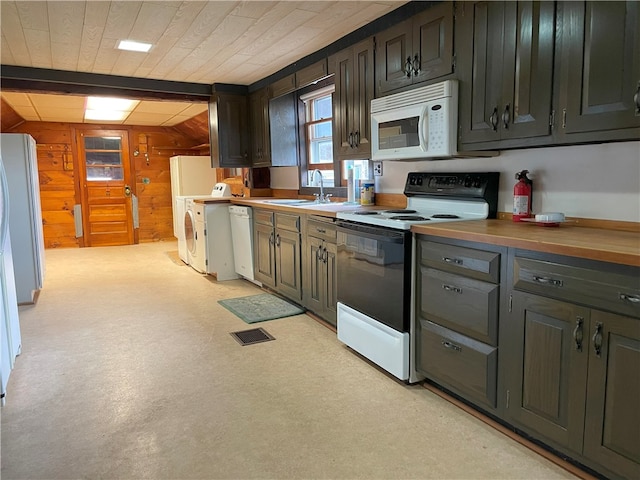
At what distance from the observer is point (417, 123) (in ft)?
8.78

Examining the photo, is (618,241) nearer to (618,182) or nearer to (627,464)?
(618,182)

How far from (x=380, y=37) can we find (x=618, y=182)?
173 centimetres

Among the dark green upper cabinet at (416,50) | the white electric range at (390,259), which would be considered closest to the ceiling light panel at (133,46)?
the dark green upper cabinet at (416,50)

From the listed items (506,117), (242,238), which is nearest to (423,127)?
(506,117)

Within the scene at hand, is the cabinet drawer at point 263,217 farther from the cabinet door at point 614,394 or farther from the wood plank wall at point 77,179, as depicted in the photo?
the wood plank wall at point 77,179

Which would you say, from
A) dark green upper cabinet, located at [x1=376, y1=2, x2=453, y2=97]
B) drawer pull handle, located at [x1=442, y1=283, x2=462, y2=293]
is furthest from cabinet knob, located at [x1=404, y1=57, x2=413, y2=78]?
drawer pull handle, located at [x1=442, y1=283, x2=462, y2=293]

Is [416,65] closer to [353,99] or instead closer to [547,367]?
[353,99]

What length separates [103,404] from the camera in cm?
236

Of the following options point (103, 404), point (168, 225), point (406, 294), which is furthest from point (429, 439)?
point (168, 225)

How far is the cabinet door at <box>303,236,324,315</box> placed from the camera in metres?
3.45

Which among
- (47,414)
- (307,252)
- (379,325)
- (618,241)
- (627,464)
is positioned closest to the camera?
(627,464)

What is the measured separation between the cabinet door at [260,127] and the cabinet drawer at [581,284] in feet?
11.8

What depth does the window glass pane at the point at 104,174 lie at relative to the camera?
7787mm

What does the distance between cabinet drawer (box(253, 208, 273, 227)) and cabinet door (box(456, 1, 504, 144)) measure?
2.18 m
